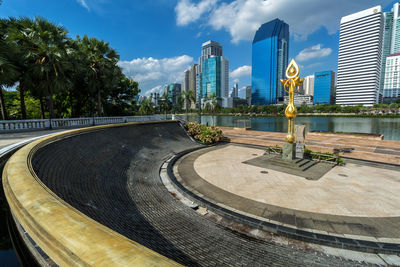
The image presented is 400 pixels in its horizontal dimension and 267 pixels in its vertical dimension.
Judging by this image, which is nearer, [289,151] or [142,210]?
[142,210]

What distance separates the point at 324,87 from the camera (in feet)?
582

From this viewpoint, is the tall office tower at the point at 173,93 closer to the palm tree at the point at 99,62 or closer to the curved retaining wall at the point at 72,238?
the palm tree at the point at 99,62

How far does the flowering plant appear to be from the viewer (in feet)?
60.4

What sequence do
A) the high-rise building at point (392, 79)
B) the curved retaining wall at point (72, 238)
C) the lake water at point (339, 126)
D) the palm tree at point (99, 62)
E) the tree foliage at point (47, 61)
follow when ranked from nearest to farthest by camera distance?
1. the curved retaining wall at point (72, 238)
2. the tree foliage at point (47, 61)
3. the palm tree at point (99, 62)
4. the lake water at point (339, 126)
5. the high-rise building at point (392, 79)

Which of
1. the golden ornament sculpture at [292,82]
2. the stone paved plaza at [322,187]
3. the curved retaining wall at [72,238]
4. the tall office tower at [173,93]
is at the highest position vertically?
the tall office tower at [173,93]

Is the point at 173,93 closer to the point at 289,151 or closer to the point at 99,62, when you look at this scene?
the point at 99,62

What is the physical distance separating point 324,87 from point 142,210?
712ft

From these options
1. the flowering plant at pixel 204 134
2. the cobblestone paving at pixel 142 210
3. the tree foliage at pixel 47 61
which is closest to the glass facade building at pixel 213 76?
the tree foliage at pixel 47 61

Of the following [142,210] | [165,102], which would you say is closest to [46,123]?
[142,210]

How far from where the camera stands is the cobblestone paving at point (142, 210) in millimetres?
4543

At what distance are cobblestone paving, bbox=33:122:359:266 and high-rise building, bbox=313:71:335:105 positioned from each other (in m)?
209

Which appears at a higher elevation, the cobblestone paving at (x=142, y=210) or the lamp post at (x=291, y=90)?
the lamp post at (x=291, y=90)

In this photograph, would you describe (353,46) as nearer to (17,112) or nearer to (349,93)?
(349,93)

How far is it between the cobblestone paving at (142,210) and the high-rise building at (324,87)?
209m
